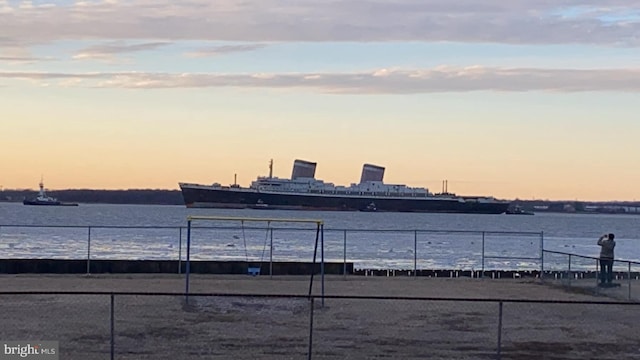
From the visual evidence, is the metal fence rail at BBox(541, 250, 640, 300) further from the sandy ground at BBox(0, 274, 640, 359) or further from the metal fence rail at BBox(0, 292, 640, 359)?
the metal fence rail at BBox(0, 292, 640, 359)

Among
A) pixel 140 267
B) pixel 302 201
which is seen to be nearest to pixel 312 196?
pixel 302 201

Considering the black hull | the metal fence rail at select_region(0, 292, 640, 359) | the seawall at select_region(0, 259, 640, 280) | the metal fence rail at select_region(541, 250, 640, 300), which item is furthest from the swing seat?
the black hull

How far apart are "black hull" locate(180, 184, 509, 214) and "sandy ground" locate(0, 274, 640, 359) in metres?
129

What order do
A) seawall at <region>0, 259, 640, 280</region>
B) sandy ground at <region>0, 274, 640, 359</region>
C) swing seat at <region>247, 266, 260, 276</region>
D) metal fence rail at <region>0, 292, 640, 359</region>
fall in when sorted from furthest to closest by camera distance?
seawall at <region>0, 259, 640, 280</region>, swing seat at <region>247, 266, 260, 276</region>, sandy ground at <region>0, 274, 640, 359</region>, metal fence rail at <region>0, 292, 640, 359</region>

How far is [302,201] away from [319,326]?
14024cm

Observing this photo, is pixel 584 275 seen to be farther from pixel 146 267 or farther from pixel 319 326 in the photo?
pixel 319 326

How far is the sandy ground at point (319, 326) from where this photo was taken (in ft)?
58.6

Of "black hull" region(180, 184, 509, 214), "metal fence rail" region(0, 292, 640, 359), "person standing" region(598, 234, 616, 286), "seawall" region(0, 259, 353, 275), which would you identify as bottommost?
"metal fence rail" region(0, 292, 640, 359)

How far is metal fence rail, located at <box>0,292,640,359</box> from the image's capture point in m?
17.5

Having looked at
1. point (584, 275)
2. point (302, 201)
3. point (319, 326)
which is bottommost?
point (319, 326)

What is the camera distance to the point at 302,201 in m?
161

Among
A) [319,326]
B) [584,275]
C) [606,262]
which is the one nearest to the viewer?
[319,326]

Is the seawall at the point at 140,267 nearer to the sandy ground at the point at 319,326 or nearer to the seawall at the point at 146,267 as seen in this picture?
the seawall at the point at 146,267

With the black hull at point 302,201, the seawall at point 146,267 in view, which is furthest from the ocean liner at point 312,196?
the seawall at point 146,267
